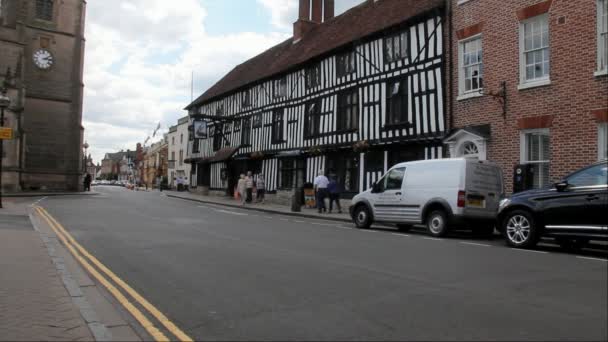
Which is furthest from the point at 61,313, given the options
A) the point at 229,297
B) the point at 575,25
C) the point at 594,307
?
the point at 575,25

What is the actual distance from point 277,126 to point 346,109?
6.75 m

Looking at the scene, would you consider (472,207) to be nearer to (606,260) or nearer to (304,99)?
(606,260)

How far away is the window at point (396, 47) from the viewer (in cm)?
1952

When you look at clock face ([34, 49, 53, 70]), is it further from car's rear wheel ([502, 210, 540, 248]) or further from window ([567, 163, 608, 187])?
window ([567, 163, 608, 187])

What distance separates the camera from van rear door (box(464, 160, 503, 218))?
12.2 m

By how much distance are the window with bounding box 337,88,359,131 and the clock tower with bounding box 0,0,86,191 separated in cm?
2571

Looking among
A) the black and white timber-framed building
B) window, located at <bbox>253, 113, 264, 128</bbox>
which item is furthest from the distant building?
window, located at <bbox>253, 113, 264, 128</bbox>

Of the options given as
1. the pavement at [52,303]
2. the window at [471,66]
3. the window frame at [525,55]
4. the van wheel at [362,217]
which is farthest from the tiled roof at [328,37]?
the pavement at [52,303]

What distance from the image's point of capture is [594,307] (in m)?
5.08

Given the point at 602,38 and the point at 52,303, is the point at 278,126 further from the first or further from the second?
the point at 52,303

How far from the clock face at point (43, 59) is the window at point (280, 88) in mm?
21330

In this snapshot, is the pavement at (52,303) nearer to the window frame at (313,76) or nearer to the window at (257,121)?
the window frame at (313,76)

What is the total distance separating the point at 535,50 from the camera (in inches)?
576

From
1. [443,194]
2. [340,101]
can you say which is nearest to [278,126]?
[340,101]
